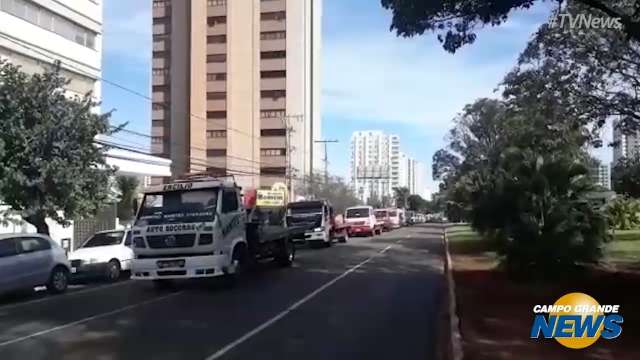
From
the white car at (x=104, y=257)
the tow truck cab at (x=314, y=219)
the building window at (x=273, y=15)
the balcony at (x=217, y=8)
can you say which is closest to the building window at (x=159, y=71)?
the balcony at (x=217, y=8)

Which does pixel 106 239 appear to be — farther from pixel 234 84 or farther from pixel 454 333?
pixel 234 84

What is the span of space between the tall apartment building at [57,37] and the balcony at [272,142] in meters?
62.0

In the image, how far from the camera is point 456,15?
12852 mm

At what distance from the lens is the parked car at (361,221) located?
5294 centimetres

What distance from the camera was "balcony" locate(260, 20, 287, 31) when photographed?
108500mm

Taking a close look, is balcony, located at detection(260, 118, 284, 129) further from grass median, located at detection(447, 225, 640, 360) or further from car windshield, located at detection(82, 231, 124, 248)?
grass median, located at detection(447, 225, 640, 360)

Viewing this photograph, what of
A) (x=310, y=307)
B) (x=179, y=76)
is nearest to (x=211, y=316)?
(x=310, y=307)

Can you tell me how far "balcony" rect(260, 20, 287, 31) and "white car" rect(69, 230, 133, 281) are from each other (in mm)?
88668

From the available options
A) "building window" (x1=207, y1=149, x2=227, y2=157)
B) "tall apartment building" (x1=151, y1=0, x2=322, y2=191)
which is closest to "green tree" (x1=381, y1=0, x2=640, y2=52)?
"tall apartment building" (x1=151, y1=0, x2=322, y2=191)

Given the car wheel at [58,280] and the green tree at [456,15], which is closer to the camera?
the green tree at [456,15]

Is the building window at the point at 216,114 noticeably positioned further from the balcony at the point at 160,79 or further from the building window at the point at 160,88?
the building window at the point at 160,88

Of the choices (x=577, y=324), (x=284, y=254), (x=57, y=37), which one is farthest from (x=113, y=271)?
(x=57, y=37)

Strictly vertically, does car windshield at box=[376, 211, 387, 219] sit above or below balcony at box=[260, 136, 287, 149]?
below

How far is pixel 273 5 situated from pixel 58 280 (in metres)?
95.3
